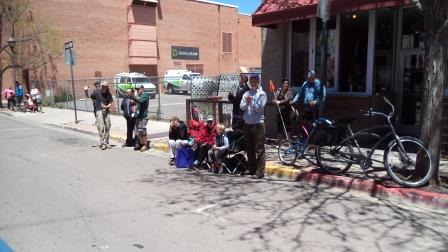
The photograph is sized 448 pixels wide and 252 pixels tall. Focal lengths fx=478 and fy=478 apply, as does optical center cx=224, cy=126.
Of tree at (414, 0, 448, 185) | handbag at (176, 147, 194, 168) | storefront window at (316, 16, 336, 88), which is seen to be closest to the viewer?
tree at (414, 0, 448, 185)

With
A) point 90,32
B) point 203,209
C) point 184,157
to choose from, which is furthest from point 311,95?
point 90,32

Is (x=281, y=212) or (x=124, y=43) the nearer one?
(x=281, y=212)

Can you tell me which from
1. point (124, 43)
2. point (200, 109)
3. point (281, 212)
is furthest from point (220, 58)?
point (281, 212)

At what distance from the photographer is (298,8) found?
1075 cm

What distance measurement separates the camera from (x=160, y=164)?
1026 centimetres

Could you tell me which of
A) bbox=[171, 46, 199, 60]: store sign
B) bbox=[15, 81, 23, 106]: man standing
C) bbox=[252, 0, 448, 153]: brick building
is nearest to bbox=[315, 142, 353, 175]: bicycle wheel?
bbox=[252, 0, 448, 153]: brick building

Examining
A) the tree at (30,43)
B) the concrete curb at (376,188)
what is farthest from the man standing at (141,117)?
the tree at (30,43)

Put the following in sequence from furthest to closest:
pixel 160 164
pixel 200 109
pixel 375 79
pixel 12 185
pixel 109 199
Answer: pixel 200 109, pixel 375 79, pixel 160 164, pixel 12 185, pixel 109 199

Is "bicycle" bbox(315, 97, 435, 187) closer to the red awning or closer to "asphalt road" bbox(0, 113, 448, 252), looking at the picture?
"asphalt road" bbox(0, 113, 448, 252)

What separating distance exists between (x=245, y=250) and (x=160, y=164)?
553cm

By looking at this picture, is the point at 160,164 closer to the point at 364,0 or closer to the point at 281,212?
the point at 281,212

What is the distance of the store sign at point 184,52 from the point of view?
4969cm

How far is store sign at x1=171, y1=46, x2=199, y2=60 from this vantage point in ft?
163

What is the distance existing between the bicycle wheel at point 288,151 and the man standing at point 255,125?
733 millimetres
